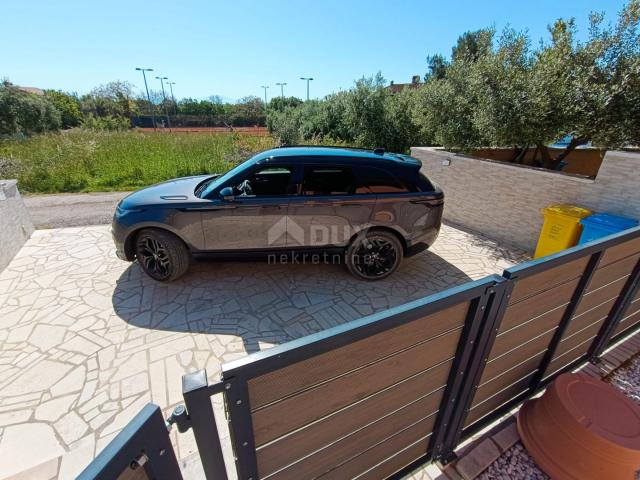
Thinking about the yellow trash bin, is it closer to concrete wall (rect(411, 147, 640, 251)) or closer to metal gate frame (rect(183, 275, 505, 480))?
concrete wall (rect(411, 147, 640, 251))

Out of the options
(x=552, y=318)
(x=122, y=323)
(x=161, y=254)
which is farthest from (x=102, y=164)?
(x=552, y=318)

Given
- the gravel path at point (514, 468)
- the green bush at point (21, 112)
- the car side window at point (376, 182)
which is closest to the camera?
the gravel path at point (514, 468)

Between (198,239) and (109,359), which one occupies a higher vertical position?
(198,239)

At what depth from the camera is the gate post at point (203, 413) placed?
88cm

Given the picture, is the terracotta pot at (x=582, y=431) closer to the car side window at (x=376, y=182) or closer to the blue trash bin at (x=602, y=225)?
the car side window at (x=376, y=182)

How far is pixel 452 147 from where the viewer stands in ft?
23.8

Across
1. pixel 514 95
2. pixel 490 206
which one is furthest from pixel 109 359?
pixel 514 95

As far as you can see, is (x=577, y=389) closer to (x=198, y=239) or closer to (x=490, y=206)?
(x=198, y=239)

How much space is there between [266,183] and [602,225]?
15.0ft

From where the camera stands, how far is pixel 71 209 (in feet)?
23.4

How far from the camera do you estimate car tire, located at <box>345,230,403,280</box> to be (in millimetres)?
4086

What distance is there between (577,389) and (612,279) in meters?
0.88

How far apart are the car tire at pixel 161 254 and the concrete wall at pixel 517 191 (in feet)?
18.8

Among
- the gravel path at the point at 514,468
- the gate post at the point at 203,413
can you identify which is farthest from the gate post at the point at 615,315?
the gate post at the point at 203,413
